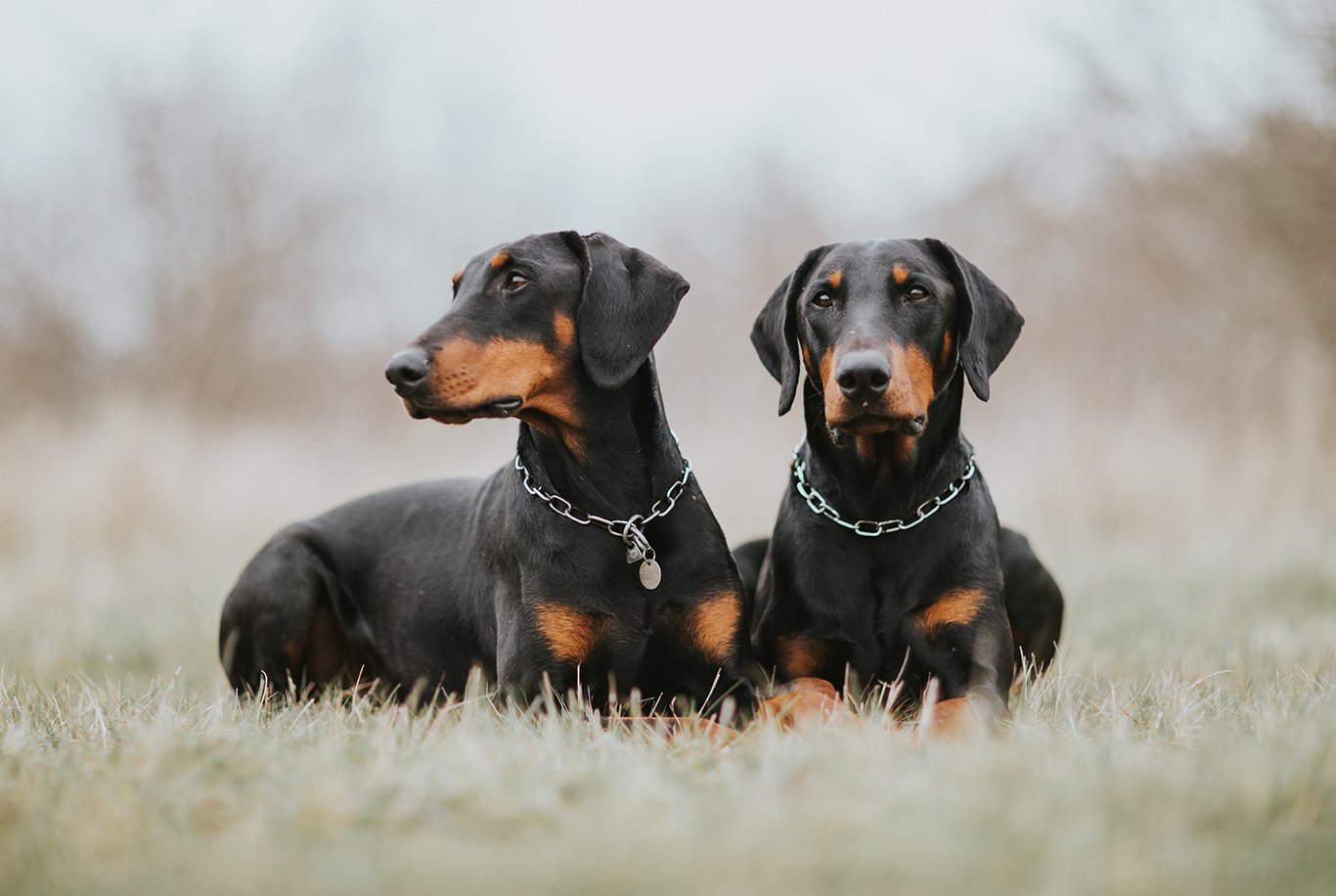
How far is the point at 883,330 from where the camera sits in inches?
139

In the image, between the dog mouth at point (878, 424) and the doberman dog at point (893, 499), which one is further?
the doberman dog at point (893, 499)

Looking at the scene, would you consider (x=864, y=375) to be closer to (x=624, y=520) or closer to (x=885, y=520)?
(x=885, y=520)

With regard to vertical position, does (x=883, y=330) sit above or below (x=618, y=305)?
below

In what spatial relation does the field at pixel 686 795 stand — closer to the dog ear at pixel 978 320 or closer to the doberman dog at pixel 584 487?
the doberman dog at pixel 584 487

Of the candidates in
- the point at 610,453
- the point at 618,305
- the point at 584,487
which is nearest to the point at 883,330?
the point at 618,305

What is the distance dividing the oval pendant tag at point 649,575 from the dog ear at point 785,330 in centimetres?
71

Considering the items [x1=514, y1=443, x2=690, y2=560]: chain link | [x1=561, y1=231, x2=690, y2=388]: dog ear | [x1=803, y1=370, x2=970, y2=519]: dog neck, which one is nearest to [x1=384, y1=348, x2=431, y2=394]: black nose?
[x1=561, y1=231, x2=690, y2=388]: dog ear

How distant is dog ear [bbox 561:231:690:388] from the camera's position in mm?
3582

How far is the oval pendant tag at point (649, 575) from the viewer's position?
3561 millimetres

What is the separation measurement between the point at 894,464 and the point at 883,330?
1.62ft

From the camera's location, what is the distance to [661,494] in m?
3.76

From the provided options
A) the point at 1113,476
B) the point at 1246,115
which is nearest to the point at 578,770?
the point at 1113,476

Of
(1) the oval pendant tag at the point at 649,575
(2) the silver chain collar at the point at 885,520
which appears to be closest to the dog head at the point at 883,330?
(2) the silver chain collar at the point at 885,520

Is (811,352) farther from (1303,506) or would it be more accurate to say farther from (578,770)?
(1303,506)
